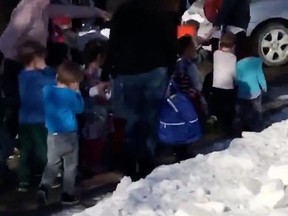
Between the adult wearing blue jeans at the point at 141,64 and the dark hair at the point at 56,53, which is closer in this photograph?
the adult wearing blue jeans at the point at 141,64

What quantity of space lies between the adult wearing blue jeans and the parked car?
244 inches

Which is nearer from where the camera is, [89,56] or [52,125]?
[52,125]

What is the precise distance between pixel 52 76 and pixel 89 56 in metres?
0.76

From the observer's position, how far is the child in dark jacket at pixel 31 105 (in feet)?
24.1

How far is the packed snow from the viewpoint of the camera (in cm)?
572

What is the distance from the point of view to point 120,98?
302 inches

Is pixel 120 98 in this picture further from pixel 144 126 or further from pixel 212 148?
pixel 212 148

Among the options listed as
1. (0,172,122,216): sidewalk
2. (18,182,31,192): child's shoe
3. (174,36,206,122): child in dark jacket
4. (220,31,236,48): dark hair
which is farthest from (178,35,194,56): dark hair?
(18,182,31,192): child's shoe

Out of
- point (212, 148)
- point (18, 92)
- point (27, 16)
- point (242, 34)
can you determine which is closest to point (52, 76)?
point (18, 92)

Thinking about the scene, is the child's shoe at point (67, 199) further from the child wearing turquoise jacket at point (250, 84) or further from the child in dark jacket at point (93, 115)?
the child wearing turquoise jacket at point (250, 84)

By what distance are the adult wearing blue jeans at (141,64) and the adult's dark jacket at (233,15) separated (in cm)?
338

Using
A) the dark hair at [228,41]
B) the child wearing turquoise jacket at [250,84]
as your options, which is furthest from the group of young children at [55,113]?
the child wearing turquoise jacket at [250,84]

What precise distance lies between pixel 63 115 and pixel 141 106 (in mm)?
861

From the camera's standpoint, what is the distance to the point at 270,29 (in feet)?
45.2
